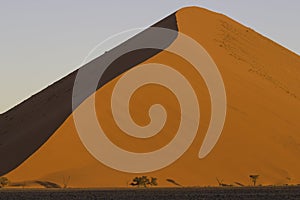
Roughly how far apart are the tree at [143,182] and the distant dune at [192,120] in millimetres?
1011

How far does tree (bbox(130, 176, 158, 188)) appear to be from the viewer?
59688 mm

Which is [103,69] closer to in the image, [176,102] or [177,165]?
[176,102]

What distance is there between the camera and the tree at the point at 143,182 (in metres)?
59.7

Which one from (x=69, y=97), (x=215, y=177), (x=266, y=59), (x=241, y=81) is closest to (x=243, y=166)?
(x=215, y=177)

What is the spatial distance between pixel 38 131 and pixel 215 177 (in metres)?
17.2

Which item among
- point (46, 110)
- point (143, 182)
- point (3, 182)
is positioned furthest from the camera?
point (46, 110)

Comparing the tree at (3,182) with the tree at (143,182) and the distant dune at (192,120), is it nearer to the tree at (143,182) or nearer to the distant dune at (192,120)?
the distant dune at (192,120)

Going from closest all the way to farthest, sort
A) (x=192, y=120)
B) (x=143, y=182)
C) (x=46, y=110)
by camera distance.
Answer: (x=143, y=182)
(x=192, y=120)
(x=46, y=110)

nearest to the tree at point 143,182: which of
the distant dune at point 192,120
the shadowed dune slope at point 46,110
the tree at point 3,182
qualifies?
the distant dune at point 192,120

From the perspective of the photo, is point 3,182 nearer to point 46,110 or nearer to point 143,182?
point 143,182

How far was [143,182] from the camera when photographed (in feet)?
196

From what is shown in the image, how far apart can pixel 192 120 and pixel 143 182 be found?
12.2 m

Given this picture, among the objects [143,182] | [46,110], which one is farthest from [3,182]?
[46,110]

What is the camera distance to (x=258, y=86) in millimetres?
81312
